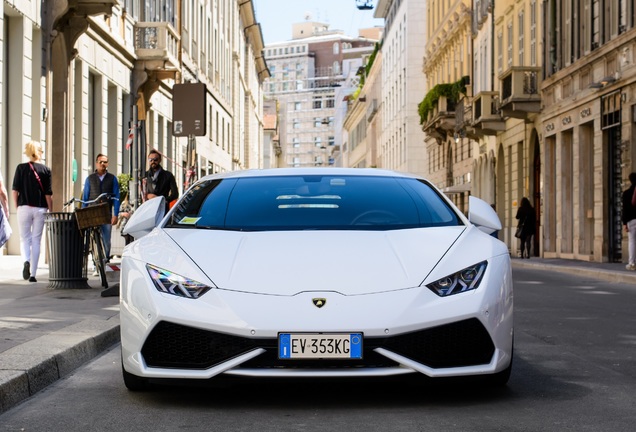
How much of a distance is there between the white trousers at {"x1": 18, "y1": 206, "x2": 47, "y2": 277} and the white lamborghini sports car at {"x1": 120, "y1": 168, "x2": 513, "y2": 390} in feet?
28.2

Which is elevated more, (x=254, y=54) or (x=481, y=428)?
(x=254, y=54)

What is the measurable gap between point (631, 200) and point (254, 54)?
7721 cm

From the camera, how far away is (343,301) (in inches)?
228

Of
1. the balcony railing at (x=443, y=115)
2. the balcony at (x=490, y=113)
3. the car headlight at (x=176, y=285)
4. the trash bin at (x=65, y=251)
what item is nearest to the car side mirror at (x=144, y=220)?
the car headlight at (x=176, y=285)

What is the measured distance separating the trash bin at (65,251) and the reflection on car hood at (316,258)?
23.9 feet

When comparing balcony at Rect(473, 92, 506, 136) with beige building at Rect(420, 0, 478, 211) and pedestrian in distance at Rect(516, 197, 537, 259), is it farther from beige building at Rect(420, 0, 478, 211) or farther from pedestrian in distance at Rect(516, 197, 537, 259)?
pedestrian in distance at Rect(516, 197, 537, 259)

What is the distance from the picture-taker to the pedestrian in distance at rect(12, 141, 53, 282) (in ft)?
48.5

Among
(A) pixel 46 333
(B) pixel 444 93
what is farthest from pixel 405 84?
(A) pixel 46 333

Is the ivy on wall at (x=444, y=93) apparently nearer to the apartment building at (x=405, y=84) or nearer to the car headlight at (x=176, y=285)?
the apartment building at (x=405, y=84)

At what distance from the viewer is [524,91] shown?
1406 inches

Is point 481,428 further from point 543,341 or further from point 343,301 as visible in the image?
point 543,341

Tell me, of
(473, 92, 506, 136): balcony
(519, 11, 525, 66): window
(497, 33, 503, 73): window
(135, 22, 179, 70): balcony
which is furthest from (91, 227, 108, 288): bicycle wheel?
(497, 33, 503, 73): window

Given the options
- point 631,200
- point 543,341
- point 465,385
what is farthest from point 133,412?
point 631,200

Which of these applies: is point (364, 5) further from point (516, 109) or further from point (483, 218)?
point (483, 218)
